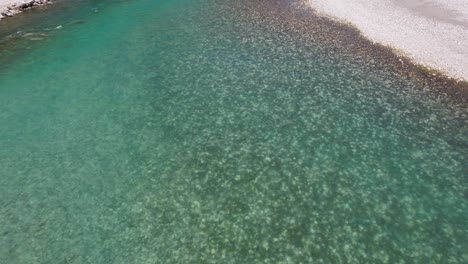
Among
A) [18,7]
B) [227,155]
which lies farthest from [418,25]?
[18,7]

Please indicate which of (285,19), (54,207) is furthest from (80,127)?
(285,19)

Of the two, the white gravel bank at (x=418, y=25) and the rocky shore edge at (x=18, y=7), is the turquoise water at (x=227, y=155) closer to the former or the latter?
the white gravel bank at (x=418, y=25)

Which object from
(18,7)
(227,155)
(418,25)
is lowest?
(18,7)

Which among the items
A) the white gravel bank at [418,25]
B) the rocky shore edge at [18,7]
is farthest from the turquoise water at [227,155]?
the rocky shore edge at [18,7]

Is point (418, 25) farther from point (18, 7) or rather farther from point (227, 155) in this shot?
point (18, 7)

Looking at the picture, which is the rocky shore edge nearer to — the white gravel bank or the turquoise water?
the turquoise water

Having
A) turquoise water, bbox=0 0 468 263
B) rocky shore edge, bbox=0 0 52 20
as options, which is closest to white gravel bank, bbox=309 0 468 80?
turquoise water, bbox=0 0 468 263
